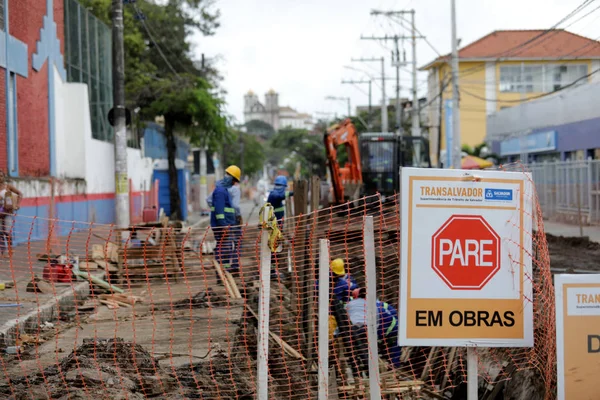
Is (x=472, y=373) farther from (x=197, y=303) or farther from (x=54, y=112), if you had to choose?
(x=54, y=112)

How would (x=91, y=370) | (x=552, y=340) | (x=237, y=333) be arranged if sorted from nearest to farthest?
(x=552, y=340)
(x=91, y=370)
(x=237, y=333)

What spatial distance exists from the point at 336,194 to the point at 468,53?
1436 inches

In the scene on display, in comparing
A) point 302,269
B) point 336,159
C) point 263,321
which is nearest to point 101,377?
point 263,321

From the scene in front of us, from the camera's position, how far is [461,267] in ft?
16.8

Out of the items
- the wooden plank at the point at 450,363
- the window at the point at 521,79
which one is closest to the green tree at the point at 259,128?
the window at the point at 521,79

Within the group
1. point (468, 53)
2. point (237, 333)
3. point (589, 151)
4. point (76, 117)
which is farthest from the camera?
point (468, 53)

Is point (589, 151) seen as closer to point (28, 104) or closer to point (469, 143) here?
point (28, 104)

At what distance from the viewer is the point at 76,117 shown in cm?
2347

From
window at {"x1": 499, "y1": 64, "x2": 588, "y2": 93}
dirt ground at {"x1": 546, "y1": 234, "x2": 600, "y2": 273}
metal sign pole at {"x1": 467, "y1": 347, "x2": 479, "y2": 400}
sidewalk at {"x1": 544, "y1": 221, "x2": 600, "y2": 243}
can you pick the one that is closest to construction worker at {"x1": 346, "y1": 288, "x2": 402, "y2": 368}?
metal sign pole at {"x1": 467, "y1": 347, "x2": 479, "y2": 400}

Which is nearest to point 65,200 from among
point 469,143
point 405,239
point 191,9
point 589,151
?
point 405,239

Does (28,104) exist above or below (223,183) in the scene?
above

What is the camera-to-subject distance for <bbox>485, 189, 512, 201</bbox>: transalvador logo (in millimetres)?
5207

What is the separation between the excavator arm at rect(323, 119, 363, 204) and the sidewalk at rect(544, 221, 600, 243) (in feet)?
20.5

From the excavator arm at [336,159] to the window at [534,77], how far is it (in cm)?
3243
